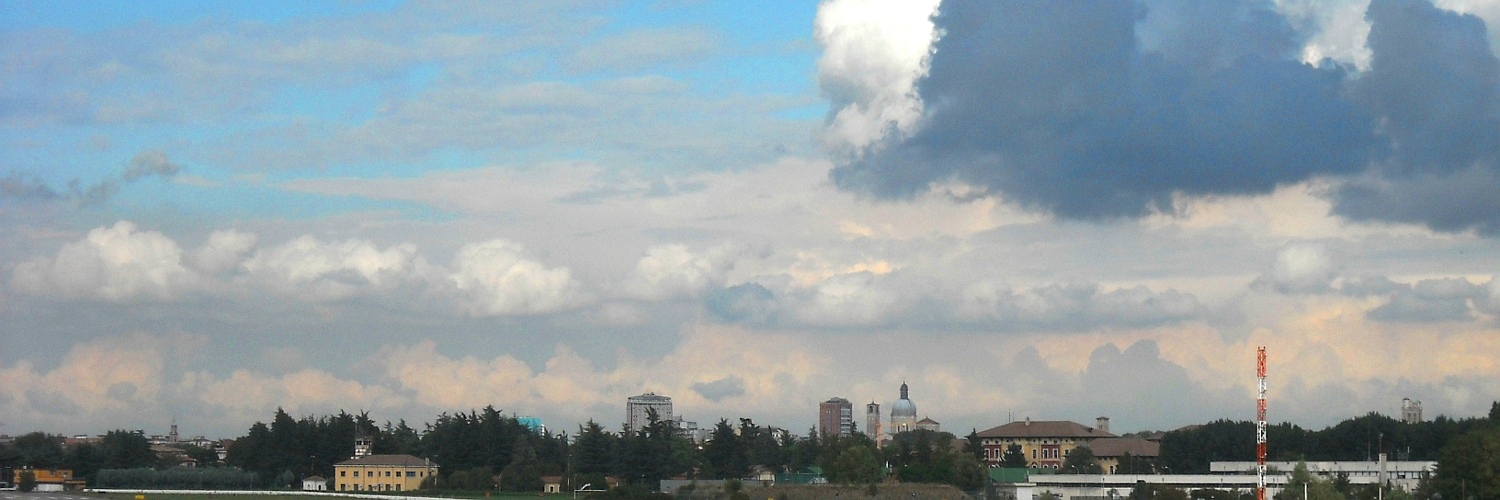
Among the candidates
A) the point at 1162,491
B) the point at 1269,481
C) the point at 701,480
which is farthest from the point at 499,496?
the point at 1269,481

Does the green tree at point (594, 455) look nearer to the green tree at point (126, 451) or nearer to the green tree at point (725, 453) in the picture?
the green tree at point (725, 453)

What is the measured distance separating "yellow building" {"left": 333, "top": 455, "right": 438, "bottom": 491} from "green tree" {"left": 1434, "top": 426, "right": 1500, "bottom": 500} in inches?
4393

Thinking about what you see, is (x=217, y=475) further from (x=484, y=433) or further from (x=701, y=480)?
(x=701, y=480)

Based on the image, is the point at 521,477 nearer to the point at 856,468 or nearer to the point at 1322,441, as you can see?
the point at 856,468

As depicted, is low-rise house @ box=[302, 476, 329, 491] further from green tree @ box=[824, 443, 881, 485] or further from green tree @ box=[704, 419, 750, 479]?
green tree @ box=[824, 443, 881, 485]

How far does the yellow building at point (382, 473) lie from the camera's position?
179625mm

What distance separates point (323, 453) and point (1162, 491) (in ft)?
346

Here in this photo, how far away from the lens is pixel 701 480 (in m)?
175

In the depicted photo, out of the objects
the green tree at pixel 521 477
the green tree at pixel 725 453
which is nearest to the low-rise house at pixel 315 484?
the green tree at pixel 521 477

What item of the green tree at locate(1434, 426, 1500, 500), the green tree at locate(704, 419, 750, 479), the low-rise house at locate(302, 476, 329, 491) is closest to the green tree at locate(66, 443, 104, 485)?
the low-rise house at locate(302, 476, 329, 491)

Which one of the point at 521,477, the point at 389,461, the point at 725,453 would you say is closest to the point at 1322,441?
the point at 725,453

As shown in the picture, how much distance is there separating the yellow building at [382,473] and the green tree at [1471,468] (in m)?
112

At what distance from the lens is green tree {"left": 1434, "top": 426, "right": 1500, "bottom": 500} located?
113625 millimetres

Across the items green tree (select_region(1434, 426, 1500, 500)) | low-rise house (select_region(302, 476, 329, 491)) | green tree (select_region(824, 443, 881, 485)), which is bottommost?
low-rise house (select_region(302, 476, 329, 491))
